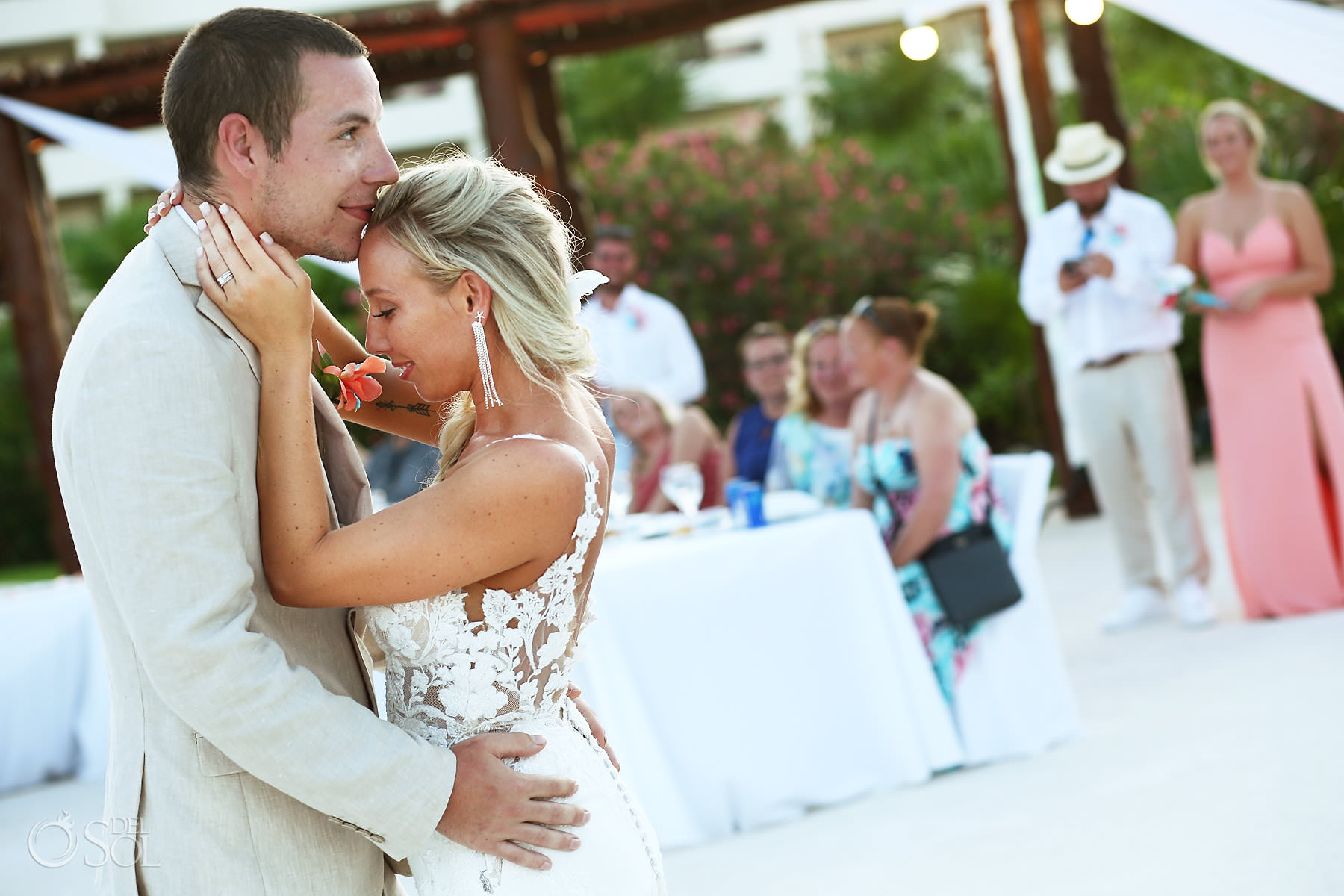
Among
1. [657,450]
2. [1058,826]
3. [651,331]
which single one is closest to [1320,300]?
[651,331]

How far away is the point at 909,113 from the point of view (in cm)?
1902

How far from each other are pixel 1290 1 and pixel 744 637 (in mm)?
2644

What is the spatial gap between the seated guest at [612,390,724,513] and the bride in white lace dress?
4.14 metres

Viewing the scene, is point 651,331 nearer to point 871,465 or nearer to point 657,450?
A: point 657,450

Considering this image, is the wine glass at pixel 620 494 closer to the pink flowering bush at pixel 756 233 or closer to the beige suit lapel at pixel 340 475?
the beige suit lapel at pixel 340 475

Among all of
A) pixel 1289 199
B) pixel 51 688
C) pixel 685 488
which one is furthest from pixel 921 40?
pixel 51 688

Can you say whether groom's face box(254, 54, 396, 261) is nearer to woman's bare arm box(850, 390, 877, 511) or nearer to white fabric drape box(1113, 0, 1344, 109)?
white fabric drape box(1113, 0, 1344, 109)

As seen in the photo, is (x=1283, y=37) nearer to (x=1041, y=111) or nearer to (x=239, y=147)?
(x=239, y=147)

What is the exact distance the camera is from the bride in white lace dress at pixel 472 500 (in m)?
1.66

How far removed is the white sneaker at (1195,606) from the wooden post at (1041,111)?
3.49 metres

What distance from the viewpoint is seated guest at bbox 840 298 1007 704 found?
4.81 m

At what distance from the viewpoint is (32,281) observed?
8180 mm

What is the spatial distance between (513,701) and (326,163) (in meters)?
0.78

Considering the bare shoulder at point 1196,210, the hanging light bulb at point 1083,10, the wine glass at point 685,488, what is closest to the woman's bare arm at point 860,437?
the wine glass at point 685,488
